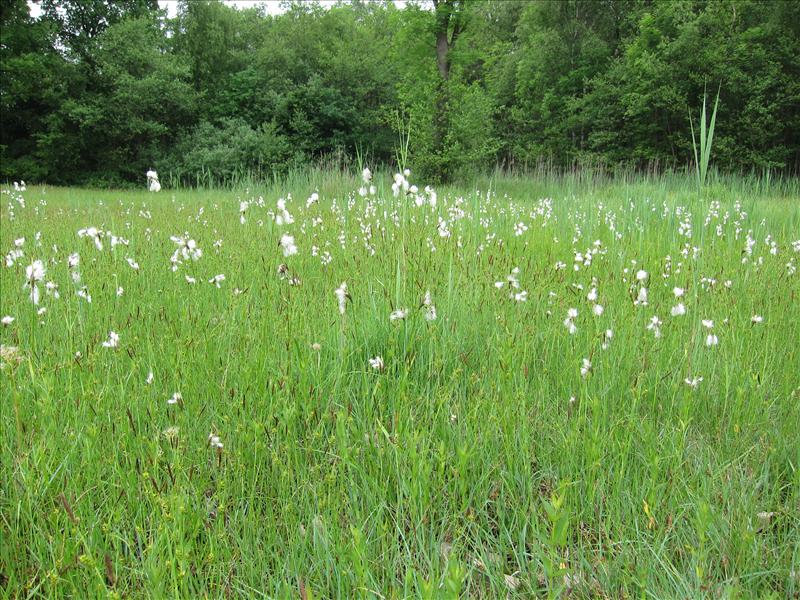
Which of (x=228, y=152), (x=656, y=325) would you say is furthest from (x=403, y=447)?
(x=228, y=152)

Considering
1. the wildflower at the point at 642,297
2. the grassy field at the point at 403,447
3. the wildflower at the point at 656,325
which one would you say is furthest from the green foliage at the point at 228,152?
the wildflower at the point at 656,325

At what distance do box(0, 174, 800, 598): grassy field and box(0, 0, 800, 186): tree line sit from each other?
556 inches

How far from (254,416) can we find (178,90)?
87.9 ft

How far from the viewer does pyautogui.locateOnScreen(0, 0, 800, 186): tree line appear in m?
18.0

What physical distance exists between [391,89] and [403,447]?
29330 millimetres

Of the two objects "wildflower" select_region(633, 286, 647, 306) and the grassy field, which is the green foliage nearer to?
the grassy field

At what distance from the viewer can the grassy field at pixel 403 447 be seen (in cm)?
124

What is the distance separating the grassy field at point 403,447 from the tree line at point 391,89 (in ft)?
46.3

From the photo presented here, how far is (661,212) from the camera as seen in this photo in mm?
6594

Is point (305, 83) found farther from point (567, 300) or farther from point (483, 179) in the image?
point (567, 300)

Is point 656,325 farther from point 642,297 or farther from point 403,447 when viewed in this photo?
point 403,447

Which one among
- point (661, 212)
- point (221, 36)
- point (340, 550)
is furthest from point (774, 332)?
point (221, 36)

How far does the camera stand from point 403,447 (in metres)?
1.60

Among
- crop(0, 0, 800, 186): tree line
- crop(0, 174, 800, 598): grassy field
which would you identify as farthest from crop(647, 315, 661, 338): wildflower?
crop(0, 0, 800, 186): tree line
